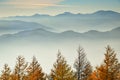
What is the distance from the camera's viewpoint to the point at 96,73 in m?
45.5

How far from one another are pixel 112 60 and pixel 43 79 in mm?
9296

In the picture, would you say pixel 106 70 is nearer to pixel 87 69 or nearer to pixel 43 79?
pixel 43 79

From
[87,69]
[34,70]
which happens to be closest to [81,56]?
[87,69]

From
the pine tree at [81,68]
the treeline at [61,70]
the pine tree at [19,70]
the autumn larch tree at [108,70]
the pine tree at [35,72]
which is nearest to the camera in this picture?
the autumn larch tree at [108,70]

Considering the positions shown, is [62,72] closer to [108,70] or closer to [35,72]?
[35,72]

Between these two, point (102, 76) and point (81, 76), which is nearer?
point (102, 76)

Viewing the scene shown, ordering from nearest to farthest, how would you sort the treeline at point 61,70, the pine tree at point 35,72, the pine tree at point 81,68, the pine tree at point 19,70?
1. the treeline at point 61,70
2. the pine tree at point 35,72
3. the pine tree at point 19,70
4. the pine tree at point 81,68

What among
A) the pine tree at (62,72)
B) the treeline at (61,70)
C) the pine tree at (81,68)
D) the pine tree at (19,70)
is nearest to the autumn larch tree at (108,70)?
the treeline at (61,70)

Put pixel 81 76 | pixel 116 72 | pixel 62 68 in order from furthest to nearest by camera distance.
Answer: pixel 81 76 < pixel 62 68 < pixel 116 72

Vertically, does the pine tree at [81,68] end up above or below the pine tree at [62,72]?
above

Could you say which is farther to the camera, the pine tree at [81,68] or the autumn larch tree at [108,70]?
the pine tree at [81,68]

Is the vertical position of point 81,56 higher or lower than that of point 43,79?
higher

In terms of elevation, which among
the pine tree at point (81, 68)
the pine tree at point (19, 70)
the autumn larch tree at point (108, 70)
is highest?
the pine tree at point (81, 68)

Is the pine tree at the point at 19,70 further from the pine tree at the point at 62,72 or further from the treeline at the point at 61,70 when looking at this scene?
the pine tree at the point at 62,72
